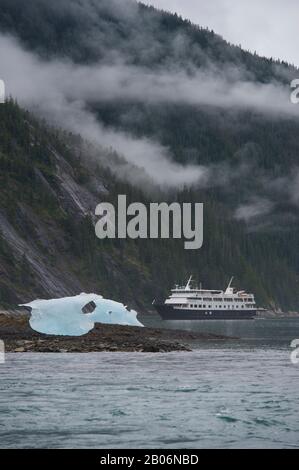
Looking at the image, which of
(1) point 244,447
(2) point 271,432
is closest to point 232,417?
(2) point 271,432

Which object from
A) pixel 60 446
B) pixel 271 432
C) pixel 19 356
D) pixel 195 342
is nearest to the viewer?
pixel 60 446

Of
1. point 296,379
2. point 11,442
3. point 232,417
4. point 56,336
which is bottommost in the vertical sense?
point 11,442

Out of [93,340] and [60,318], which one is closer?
[93,340]

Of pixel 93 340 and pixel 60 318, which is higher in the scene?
pixel 60 318

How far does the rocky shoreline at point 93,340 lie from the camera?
103250 mm

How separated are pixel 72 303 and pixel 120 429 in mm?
66129

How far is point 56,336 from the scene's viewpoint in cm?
11362

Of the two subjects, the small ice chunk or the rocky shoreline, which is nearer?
the rocky shoreline

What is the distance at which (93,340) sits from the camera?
113 meters

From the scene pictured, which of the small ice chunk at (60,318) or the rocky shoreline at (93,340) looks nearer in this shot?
the rocky shoreline at (93,340)

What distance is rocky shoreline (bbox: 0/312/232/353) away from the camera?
103 metres

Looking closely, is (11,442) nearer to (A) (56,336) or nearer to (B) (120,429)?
(B) (120,429)

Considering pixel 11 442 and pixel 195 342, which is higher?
pixel 195 342
